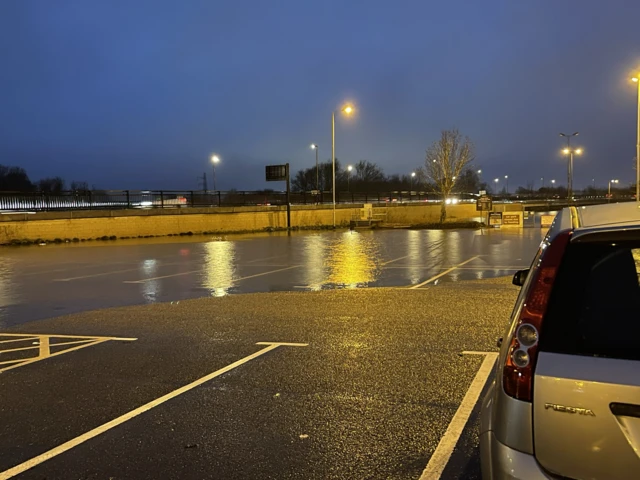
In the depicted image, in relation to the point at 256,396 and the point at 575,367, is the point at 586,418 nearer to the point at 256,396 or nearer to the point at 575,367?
the point at 575,367

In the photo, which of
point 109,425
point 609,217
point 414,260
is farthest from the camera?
point 414,260

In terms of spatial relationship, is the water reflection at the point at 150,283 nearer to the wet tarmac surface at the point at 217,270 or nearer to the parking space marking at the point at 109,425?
the wet tarmac surface at the point at 217,270

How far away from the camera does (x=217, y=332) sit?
25.4 ft

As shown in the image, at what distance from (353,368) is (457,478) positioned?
2.44m

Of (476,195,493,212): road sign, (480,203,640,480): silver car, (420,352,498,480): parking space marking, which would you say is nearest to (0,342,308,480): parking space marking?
(420,352,498,480): parking space marking

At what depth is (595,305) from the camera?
7.38 feet

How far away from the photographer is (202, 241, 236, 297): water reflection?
1217cm

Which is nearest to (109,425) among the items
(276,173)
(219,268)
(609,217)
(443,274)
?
(609,217)

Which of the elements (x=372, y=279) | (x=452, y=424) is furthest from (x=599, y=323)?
(x=372, y=279)

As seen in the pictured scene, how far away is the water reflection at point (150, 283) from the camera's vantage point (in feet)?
36.4

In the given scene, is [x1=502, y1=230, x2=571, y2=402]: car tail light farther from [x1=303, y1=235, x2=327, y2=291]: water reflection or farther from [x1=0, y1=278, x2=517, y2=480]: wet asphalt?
[x1=303, y1=235, x2=327, y2=291]: water reflection

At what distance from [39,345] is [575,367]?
7.20 m

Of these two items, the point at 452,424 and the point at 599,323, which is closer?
the point at 599,323

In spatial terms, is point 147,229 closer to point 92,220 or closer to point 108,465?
point 92,220
